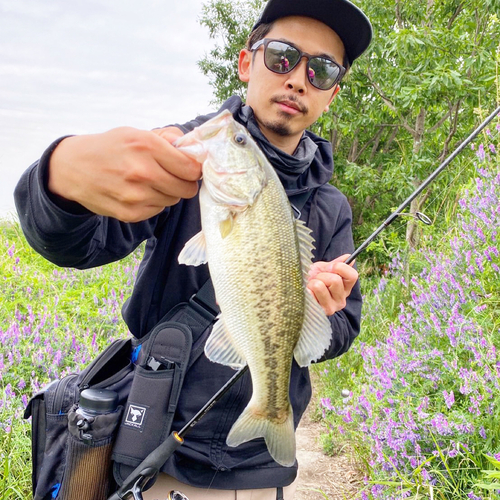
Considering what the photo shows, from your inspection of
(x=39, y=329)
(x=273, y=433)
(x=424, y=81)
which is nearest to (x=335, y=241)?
(x=273, y=433)

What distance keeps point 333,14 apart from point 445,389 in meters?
2.10

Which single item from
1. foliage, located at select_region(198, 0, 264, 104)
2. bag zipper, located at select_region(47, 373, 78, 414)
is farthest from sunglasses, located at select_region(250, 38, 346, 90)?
foliage, located at select_region(198, 0, 264, 104)

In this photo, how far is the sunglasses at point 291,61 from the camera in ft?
6.41

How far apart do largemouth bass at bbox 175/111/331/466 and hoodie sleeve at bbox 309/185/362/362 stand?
52 cm

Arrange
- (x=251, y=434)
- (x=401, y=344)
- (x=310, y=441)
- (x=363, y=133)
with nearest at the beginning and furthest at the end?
(x=251, y=434) → (x=401, y=344) → (x=310, y=441) → (x=363, y=133)

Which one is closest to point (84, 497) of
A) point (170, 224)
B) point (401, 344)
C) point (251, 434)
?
point (251, 434)

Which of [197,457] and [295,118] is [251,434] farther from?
[295,118]

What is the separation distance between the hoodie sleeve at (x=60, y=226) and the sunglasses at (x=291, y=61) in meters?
1.00

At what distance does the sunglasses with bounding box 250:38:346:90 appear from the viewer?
1.95 metres

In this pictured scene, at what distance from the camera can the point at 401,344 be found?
10.5 ft

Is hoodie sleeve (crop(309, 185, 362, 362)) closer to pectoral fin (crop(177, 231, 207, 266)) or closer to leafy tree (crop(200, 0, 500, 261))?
pectoral fin (crop(177, 231, 207, 266))

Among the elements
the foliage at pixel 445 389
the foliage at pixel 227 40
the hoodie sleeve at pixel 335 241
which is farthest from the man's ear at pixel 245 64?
the foliage at pixel 227 40

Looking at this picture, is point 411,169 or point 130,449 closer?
point 130,449

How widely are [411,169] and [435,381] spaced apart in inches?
151
